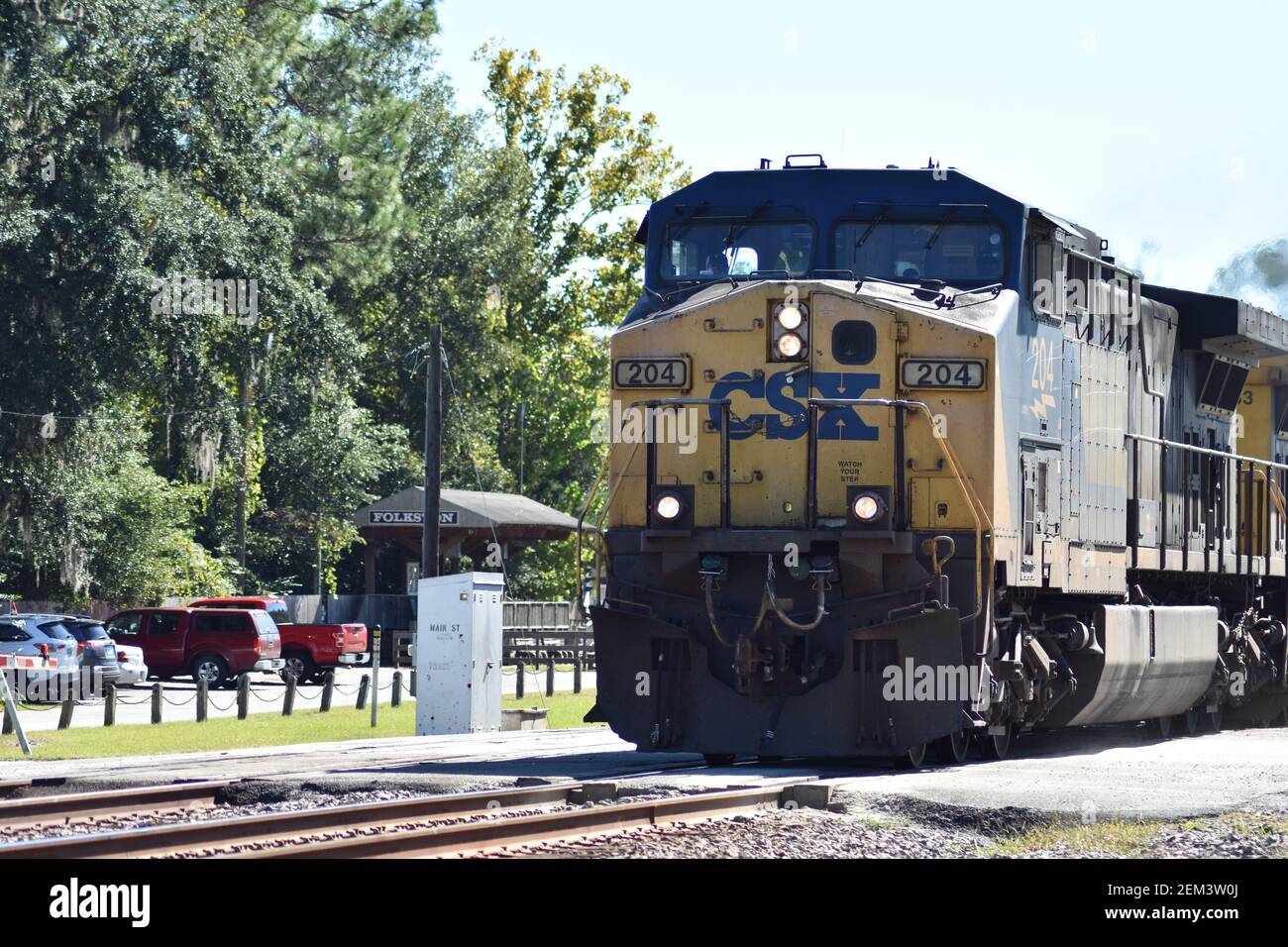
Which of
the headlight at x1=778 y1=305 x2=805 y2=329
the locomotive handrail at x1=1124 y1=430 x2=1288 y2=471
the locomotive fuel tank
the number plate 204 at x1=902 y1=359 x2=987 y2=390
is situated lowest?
the locomotive fuel tank

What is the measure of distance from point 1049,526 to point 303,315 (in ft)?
93.6

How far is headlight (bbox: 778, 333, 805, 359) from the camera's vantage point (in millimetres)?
14938

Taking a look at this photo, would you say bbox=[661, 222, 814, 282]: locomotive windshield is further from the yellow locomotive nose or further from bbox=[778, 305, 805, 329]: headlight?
bbox=[778, 305, 805, 329]: headlight

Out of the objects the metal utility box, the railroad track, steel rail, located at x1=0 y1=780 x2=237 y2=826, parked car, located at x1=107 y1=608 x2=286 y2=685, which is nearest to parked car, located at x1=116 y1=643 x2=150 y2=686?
parked car, located at x1=107 y1=608 x2=286 y2=685

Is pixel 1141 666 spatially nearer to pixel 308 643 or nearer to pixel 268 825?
pixel 268 825

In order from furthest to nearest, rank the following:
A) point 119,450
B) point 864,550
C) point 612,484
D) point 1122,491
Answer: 1. point 119,450
2. point 1122,491
3. point 612,484
4. point 864,550

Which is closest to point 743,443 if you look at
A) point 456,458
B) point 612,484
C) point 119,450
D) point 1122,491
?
point 612,484

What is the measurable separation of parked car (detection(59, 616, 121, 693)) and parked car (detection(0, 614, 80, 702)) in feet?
1.44

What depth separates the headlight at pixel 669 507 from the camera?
49.4ft

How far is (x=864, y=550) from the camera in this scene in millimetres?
14633

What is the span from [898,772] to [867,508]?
2327mm

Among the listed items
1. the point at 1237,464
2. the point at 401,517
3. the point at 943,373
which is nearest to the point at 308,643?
the point at 401,517

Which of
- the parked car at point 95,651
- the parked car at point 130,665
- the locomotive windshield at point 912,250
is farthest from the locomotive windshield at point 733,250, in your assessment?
the parked car at point 130,665
